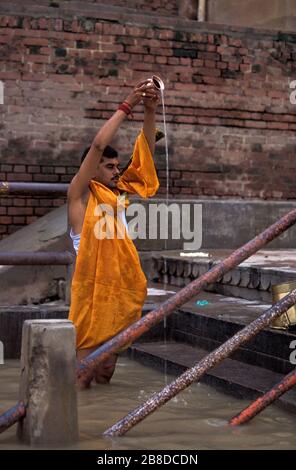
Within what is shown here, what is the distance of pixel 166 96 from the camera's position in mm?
9992

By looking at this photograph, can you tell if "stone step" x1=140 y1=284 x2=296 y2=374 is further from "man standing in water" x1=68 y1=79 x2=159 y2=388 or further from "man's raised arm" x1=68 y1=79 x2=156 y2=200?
"man's raised arm" x1=68 y1=79 x2=156 y2=200

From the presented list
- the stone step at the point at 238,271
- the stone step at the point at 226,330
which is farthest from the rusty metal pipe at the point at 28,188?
the stone step at the point at 238,271

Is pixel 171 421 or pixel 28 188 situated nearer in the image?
pixel 171 421

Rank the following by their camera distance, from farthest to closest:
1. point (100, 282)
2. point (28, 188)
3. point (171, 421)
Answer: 1. point (28, 188)
2. point (100, 282)
3. point (171, 421)

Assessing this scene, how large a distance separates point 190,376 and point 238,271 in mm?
3105

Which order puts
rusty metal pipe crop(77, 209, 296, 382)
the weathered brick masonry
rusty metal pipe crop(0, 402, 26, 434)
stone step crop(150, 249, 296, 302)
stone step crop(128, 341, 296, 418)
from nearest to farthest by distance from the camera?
rusty metal pipe crop(0, 402, 26, 434)
rusty metal pipe crop(77, 209, 296, 382)
stone step crop(128, 341, 296, 418)
stone step crop(150, 249, 296, 302)
the weathered brick masonry

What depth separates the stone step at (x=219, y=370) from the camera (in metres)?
4.61

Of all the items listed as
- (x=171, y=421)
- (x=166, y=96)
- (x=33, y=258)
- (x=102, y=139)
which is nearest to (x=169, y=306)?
(x=171, y=421)

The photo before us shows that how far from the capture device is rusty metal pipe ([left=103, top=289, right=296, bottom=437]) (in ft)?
12.5

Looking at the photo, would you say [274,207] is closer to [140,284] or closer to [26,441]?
[140,284]

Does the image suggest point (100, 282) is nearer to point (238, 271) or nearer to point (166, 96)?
point (238, 271)

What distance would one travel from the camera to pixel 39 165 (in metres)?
9.41

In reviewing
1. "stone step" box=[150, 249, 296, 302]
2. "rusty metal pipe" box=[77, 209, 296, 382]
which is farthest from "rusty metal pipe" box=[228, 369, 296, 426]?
"stone step" box=[150, 249, 296, 302]

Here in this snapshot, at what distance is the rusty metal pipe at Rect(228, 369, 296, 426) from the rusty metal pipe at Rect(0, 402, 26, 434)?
1.04 meters
